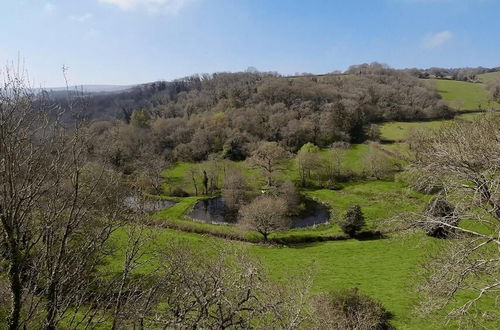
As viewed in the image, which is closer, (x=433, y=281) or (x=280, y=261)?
(x=433, y=281)

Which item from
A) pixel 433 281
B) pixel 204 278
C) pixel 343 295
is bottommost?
pixel 343 295

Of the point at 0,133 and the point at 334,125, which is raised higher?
the point at 0,133

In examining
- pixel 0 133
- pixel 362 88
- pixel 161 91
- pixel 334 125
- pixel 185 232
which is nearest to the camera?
pixel 0 133

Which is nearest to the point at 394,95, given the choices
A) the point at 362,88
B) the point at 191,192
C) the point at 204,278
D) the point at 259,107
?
the point at 362,88

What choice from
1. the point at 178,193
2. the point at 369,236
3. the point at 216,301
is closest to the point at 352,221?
the point at 369,236

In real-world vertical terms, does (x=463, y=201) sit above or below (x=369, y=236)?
above

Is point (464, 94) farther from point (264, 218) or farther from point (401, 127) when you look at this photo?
point (264, 218)

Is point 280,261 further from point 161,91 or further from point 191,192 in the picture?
point 161,91
